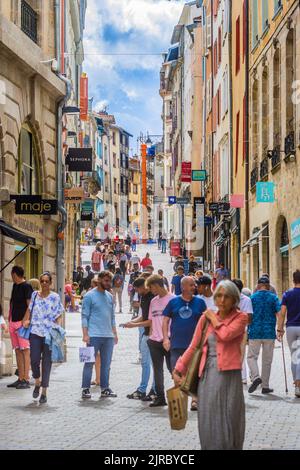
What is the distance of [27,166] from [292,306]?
24.4ft

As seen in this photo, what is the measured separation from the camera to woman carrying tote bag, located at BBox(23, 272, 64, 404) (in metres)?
14.5

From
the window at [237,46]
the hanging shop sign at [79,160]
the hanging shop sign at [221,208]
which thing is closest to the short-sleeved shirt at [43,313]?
the hanging shop sign at [79,160]

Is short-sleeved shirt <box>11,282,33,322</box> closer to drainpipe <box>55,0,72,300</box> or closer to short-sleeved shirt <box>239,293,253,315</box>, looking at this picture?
short-sleeved shirt <box>239,293,253,315</box>

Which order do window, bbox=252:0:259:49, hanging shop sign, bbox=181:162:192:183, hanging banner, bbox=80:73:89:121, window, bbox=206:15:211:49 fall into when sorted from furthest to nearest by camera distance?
hanging shop sign, bbox=181:162:192:183
hanging banner, bbox=80:73:89:121
window, bbox=206:15:211:49
window, bbox=252:0:259:49

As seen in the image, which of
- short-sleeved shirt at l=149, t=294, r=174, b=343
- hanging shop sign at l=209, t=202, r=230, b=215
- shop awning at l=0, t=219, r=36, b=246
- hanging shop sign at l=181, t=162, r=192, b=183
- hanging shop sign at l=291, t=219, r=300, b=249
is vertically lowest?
short-sleeved shirt at l=149, t=294, r=174, b=343

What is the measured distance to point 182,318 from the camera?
43.2 feet

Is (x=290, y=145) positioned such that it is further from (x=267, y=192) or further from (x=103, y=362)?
(x=103, y=362)

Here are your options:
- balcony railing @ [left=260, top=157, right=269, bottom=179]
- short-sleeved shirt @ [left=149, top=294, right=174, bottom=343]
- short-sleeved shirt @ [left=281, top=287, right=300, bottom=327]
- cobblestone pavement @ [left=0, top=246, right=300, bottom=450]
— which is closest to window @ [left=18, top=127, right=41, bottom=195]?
cobblestone pavement @ [left=0, top=246, right=300, bottom=450]

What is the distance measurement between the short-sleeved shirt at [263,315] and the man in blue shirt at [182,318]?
8.70 ft

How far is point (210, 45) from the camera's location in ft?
171

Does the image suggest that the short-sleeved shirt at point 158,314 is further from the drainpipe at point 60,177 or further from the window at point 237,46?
the window at point 237,46

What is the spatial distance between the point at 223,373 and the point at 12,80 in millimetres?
11415

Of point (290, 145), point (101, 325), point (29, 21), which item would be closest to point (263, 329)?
point (101, 325)

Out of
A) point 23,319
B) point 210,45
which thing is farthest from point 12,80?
point 210,45
